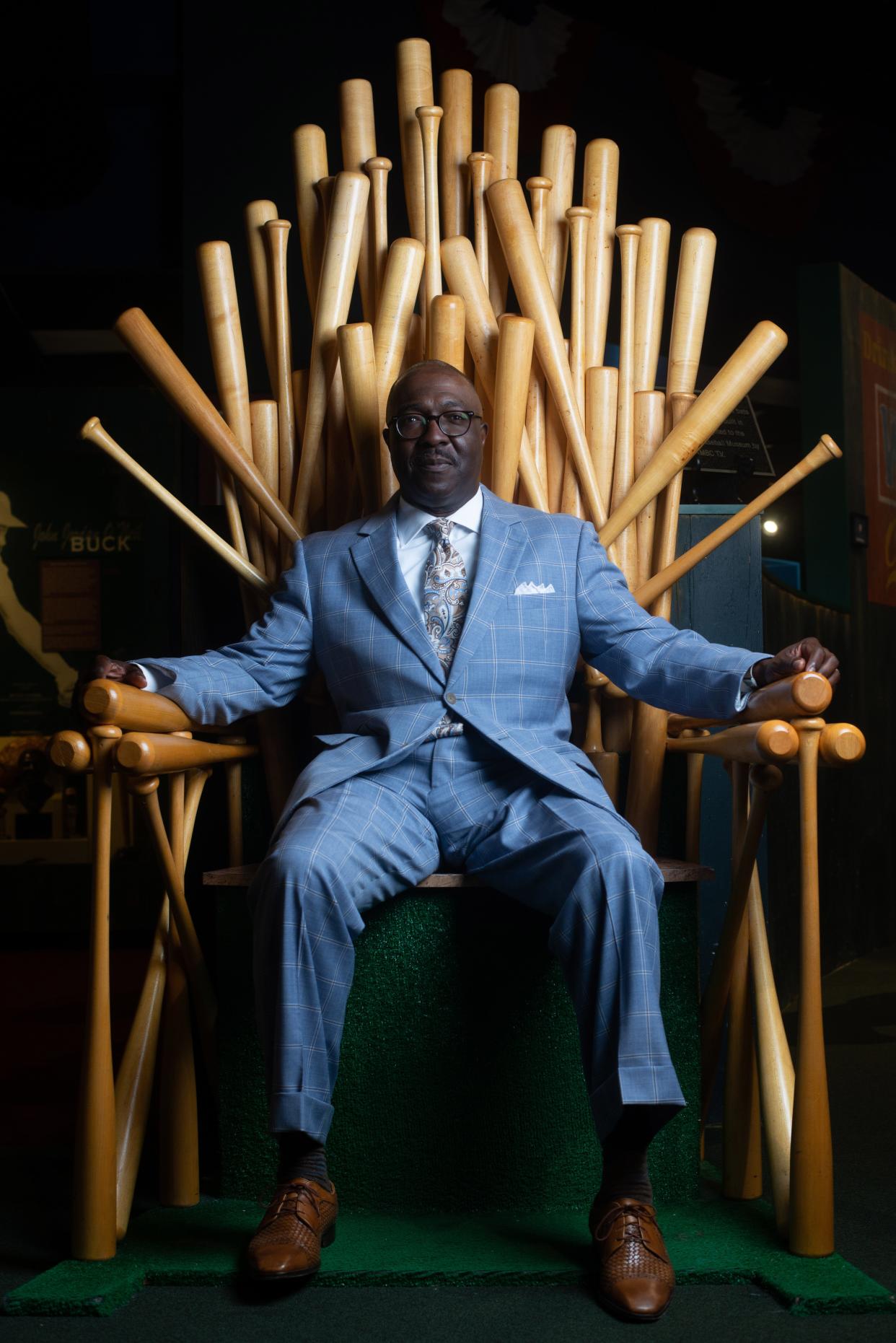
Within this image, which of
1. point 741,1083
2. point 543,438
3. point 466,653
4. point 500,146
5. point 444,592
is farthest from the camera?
point 500,146

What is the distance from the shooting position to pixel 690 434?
250cm

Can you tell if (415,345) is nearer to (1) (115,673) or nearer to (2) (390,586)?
(2) (390,586)

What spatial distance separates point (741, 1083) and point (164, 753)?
108cm

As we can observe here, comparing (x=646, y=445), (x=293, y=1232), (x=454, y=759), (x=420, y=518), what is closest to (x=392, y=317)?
(x=420, y=518)

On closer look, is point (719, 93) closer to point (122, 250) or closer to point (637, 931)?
point (122, 250)

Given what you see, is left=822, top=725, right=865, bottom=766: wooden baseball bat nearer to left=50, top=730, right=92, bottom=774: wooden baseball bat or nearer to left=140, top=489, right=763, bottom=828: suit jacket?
left=140, top=489, right=763, bottom=828: suit jacket

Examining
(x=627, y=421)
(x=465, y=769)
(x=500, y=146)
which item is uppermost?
(x=500, y=146)

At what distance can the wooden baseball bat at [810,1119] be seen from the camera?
6.14ft

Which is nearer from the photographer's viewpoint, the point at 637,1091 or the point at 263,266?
the point at 637,1091

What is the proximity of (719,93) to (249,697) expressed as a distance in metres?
4.98

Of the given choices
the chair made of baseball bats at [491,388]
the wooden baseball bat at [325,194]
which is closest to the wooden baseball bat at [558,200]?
the chair made of baseball bats at [491,388]

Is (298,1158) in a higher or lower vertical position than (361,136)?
lower

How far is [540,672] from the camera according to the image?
2.31 metres

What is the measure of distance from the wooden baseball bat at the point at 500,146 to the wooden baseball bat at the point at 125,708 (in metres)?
1.20
